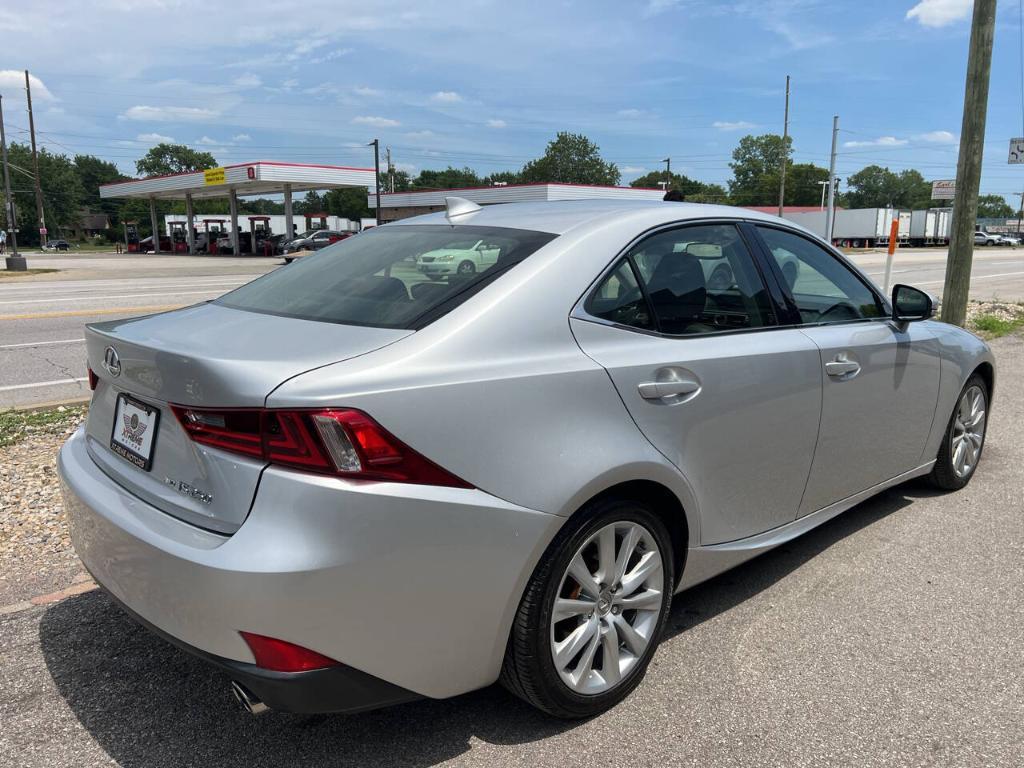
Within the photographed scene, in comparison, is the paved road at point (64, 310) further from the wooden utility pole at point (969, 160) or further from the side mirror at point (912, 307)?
the wooden utility pole at point (969, 160)

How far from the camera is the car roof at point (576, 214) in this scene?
2918mm

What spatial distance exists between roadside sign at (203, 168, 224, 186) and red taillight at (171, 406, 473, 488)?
4970 cm

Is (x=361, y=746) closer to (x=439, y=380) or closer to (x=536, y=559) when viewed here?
(x=536, y=559)

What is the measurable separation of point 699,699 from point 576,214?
1.76 m

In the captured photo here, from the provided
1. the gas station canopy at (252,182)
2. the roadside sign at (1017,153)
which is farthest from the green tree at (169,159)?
the roadside sign at (1017,153)

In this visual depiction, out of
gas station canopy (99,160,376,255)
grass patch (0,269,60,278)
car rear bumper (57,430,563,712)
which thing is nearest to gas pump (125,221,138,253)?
gas station canopy (99,160,376,255)

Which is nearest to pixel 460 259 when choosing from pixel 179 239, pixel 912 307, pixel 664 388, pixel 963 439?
pixel 664 388

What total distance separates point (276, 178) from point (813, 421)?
44.7 m

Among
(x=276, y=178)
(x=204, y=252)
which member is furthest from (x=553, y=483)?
(x=204, y=252)

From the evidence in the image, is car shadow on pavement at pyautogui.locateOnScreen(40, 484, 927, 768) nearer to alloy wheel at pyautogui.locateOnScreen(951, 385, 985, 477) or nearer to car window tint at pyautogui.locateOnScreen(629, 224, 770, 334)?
car window tint at pyautogui.locateOnScreen(629, 224, 770, 334)

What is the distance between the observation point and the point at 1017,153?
12031 millimetres

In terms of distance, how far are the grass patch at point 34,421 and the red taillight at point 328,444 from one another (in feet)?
13.5

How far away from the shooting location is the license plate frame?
7.77ft

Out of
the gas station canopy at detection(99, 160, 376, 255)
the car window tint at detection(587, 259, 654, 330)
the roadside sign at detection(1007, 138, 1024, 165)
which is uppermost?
the gas station canopy at detection(99, 160, 376, 255)
